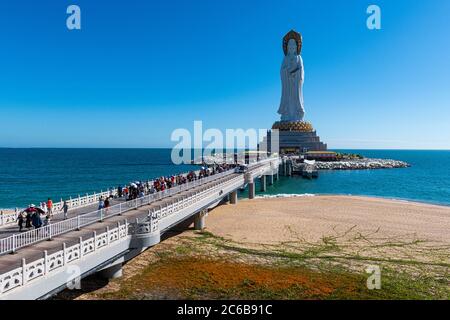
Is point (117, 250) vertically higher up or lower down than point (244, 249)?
higher up

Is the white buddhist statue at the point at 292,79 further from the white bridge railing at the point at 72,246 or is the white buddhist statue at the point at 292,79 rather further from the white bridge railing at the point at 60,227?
the white bridge railing at the point at 60,227

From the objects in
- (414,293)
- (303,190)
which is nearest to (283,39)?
(303,190)

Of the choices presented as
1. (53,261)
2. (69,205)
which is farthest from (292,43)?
(53,261)

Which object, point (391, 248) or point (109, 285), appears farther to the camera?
point (391, 248)

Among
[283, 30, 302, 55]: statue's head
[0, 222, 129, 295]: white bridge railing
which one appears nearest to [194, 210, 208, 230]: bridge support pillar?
[0, 222, 129, 295]: white bridge railing

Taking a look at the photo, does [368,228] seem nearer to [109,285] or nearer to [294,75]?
[109,285]

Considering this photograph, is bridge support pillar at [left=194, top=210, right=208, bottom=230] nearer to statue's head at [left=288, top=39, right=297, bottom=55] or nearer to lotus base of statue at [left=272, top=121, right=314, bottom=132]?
lotus base of statue at [left=272, top=121, right=314, bottom=132]
